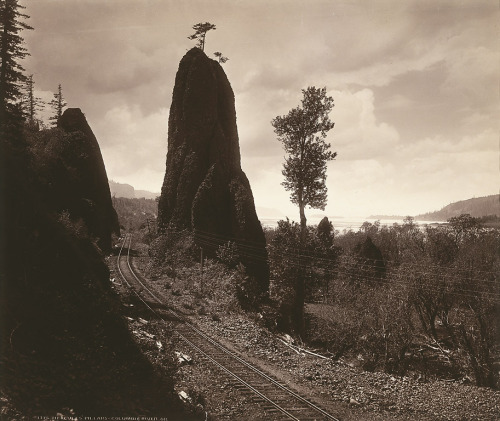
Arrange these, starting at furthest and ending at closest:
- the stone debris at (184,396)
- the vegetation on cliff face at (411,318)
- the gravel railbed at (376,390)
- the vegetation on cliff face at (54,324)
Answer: the vegetation on cliff face at (411,318) < the gravel railbed at (376,390) < the stone debris at (184,396) < the vegetation on cliff face at (54,324)

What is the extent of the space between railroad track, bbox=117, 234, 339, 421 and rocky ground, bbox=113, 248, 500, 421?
0.46 meters

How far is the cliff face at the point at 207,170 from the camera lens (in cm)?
3284

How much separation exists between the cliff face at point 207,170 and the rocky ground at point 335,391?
13.8 meters

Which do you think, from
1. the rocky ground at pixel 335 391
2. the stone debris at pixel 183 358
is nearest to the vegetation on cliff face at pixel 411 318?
the rocky ground at pixel 335 391

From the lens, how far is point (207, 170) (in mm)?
38625

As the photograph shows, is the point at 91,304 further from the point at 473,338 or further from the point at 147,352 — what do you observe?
the point at 473,338

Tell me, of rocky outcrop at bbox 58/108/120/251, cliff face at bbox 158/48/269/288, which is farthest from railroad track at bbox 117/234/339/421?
rocky outcrop at bbox 58/108/120/251

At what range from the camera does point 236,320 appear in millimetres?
22641

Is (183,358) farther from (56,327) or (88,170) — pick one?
(88,170)

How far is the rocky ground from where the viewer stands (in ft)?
38.8

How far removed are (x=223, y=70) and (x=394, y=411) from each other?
4106 centimetres

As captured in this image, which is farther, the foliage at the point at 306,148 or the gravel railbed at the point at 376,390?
the foliage at the point at 306,148

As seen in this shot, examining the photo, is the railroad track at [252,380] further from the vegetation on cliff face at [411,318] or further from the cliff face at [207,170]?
the cliff face at [207,170]

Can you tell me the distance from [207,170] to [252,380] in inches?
1090
